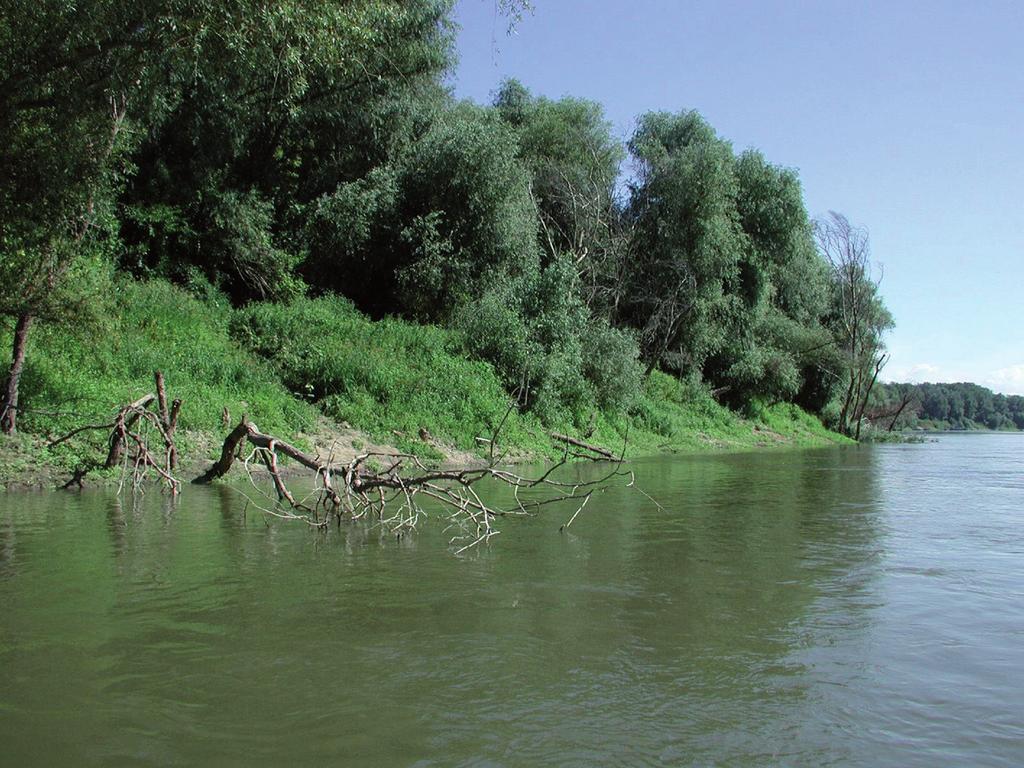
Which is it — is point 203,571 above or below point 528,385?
below

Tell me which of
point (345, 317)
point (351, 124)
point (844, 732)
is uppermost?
point (351, 124)

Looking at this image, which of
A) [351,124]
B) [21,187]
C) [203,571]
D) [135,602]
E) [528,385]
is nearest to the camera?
[135,602]

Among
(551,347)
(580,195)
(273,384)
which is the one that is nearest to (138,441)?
(273,384)

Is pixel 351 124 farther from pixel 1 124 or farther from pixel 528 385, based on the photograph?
pixel 1 124

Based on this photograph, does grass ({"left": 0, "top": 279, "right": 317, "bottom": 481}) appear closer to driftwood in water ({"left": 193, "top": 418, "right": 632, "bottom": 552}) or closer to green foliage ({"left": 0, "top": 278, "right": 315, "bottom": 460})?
green foliage ({"left": 0, "top": 278, "right": 315, "bottom": 460})

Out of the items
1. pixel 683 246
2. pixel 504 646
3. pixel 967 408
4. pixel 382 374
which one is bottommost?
pixel 504 646

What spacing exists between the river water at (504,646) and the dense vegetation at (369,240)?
602cm

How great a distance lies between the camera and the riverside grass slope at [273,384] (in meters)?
15.8

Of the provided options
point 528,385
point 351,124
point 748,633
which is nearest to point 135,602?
point 748,633

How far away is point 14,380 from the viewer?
14.7m

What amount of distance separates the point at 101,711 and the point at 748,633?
182 inches

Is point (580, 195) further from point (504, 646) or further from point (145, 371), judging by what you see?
point (504, 646)

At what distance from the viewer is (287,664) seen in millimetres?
5781

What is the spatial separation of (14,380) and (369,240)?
17.7 metres
